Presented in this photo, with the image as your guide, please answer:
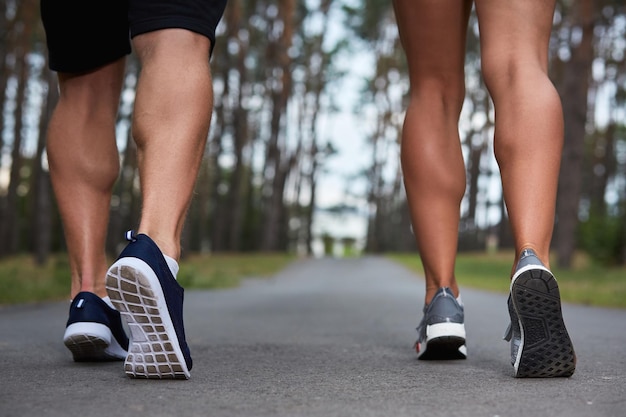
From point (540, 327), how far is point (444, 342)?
471 mm

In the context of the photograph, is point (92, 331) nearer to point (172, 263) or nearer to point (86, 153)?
point (172, 263)

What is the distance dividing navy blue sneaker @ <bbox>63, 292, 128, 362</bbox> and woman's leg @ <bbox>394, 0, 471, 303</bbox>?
0.95 m

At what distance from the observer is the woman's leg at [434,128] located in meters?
2.41

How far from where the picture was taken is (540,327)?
5.82ft

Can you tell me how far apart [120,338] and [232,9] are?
860 inches

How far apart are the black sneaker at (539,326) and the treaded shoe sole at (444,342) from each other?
0.40m

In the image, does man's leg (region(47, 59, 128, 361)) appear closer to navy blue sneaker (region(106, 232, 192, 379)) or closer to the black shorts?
the black shorts

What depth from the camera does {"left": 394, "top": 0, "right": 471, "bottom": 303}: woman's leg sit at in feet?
7.91

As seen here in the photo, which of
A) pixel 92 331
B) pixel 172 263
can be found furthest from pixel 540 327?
pixel 92 331

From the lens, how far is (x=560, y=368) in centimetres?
179

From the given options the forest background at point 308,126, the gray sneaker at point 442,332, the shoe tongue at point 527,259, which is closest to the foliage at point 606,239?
the forest background at point 308,126

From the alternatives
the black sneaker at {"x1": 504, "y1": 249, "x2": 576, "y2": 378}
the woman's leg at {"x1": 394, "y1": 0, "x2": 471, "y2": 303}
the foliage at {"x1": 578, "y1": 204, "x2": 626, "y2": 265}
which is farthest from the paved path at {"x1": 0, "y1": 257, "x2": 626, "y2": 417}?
the foliage at {"x1": 578, "y1": 204, "x2": 626, "y2": 265}

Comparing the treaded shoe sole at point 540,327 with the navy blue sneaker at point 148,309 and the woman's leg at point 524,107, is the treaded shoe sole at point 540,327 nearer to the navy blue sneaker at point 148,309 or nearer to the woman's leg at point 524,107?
the woman's leg at point 524,107

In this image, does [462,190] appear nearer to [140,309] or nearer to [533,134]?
[533,134]
